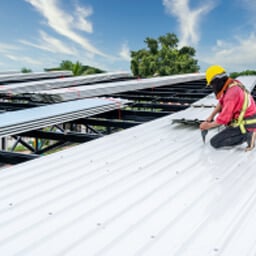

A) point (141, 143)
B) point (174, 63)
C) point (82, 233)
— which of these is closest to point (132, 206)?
point (82, 233)

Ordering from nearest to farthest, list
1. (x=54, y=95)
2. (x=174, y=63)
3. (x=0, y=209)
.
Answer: (x=0, y=209) → (x=54, y=95) → (x=174, y=63)

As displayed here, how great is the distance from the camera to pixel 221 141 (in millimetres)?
4195

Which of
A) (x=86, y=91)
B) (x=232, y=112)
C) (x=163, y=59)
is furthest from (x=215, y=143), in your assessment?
(x=163, y=59)

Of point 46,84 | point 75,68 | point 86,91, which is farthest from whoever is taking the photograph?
point 75,68

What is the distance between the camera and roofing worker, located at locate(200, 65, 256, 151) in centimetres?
396

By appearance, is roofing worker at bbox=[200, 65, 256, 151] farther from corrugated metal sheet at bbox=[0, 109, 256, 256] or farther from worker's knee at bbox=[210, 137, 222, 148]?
corrugated metal sheet at bbox=[0, 109, 256, 256]

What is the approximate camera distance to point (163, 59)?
42.2 meters

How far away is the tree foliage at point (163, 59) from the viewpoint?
41188 millimetres

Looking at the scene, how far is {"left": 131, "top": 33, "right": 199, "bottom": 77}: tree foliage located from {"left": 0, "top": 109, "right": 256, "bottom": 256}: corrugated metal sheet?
38370mm

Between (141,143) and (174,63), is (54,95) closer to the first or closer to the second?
(141,143)

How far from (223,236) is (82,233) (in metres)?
0.97

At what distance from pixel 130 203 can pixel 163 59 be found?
41307mm

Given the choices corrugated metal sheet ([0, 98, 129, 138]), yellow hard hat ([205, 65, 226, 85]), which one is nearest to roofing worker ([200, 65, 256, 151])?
yellow hard hat ([205, 65, 226, 85])

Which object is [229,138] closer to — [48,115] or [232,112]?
[232,112]
